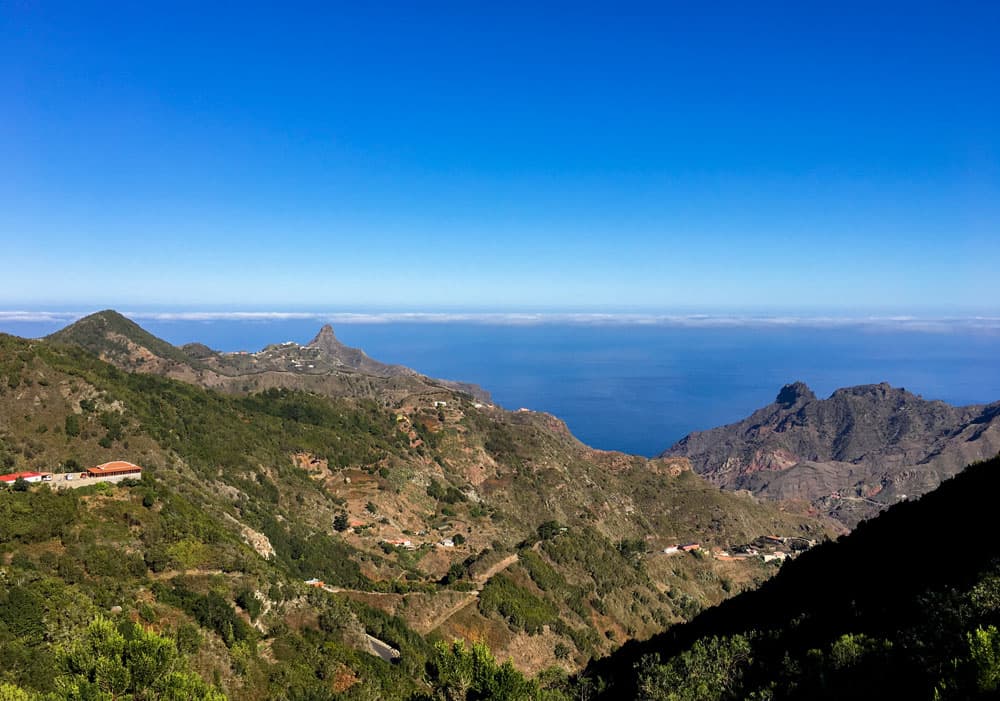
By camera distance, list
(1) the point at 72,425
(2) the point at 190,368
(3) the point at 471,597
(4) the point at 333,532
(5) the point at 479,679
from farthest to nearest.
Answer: (2) the point at 190,368, (4) the point at 333,532, (1) the point at 72,425, (3) the point at 471,597, (5) the point at 479,679

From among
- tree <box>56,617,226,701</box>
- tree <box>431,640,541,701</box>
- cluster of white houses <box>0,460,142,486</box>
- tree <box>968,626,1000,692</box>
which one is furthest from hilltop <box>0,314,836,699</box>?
tree <box>968,626,1000,692</box>

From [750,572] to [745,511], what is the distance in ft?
90.9

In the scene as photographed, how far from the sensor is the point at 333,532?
7431 cm

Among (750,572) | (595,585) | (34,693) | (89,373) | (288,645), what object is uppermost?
(89,373)

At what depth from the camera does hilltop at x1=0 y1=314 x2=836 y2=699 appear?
111 feet

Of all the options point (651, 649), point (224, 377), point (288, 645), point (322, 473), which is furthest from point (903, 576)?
point (224, 377)

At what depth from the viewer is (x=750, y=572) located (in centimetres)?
9381

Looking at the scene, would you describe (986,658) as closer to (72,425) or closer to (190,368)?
(72,425)

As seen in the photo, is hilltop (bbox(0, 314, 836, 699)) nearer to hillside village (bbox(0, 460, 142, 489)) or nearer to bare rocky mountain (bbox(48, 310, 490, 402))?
hillside village (bbox(0, 460, 142, 489))

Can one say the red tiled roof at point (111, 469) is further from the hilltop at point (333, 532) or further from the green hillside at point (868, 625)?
the green hillside at point (868, 625)

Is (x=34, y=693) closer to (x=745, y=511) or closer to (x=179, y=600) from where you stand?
(x=179, y=600)

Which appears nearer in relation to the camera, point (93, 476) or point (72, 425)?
point (93, 476)

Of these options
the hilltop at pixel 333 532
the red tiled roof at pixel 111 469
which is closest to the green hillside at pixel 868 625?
the hilltop at pixel 333 532

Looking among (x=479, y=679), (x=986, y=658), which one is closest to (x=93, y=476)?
(x=479, y=679)
